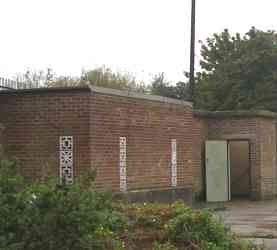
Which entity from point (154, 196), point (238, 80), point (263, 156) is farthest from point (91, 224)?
point (238, 80)

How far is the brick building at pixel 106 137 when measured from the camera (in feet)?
54.6

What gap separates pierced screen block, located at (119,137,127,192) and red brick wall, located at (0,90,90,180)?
5.07ft

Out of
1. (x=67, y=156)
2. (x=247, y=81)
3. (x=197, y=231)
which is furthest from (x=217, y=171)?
(x=197, y=231)

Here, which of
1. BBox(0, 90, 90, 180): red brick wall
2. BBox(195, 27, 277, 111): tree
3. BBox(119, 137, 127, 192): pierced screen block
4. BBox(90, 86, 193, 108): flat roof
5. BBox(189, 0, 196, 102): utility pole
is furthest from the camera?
BBox(195, 27, 277, 111): tree

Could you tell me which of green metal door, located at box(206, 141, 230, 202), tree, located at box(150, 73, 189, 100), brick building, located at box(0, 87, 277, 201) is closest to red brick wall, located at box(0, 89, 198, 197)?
brick building, located at box(0, 87, 277, 201)

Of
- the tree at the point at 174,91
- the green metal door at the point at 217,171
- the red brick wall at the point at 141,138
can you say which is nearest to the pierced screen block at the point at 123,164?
the red brick wall at the point at 141,138

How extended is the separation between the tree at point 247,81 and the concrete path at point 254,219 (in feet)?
41.8

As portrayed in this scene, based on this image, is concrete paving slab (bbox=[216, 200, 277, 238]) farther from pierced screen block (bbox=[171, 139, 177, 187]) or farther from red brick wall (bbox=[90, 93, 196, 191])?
red brick wall (bbox=[90, 93, 196, 191])

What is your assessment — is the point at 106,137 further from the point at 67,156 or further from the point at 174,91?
the point at 174,91

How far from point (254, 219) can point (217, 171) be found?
645 cm

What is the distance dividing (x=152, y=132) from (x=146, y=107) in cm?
76

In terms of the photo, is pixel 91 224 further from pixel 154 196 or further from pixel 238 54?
pixel 238 54

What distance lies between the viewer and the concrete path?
14.0m

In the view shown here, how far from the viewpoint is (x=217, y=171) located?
981 inches
